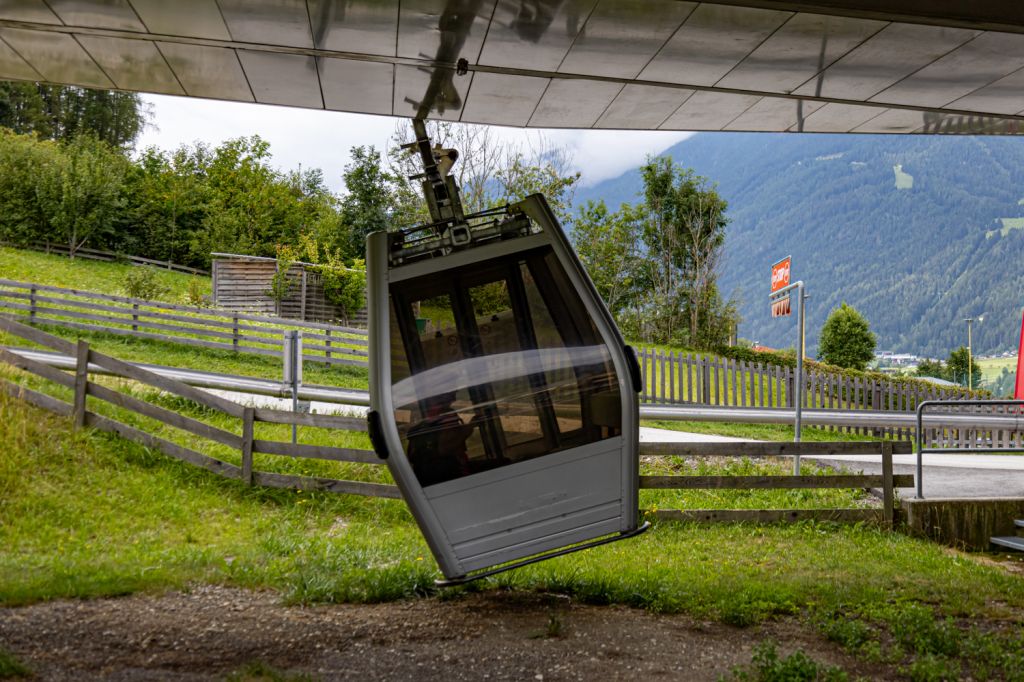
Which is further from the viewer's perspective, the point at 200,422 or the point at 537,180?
the point at 537,180

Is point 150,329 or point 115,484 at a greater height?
point 150,329

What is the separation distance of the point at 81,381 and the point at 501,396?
7.51m

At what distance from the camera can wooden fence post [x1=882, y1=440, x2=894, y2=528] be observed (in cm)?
1038

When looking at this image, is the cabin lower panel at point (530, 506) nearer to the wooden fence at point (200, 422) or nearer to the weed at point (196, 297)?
the wooden fence at point (200, 422)

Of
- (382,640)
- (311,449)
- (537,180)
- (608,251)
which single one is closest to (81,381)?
(311,449)

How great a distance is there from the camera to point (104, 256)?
39.8 metres

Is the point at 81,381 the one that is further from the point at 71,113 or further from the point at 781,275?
the point at 71,113

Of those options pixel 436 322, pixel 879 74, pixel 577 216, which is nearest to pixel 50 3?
pixel 436 322

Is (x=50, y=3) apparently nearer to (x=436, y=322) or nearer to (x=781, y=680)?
(x=436, y=322)

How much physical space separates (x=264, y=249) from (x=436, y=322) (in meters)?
33.0

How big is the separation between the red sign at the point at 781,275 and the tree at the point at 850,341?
81.3ft

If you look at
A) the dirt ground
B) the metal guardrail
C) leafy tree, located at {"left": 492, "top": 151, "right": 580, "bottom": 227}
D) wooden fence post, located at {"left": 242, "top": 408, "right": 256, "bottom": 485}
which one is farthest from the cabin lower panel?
leafy tree, located at {"left": 492, "top": 151, "right": 580, "bottom": 227}

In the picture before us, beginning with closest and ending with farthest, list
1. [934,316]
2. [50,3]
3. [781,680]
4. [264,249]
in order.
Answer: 1. [781,680]
2. [50,3]
3. [264,249]
4. [934,316]

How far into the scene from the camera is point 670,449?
1050 cm
